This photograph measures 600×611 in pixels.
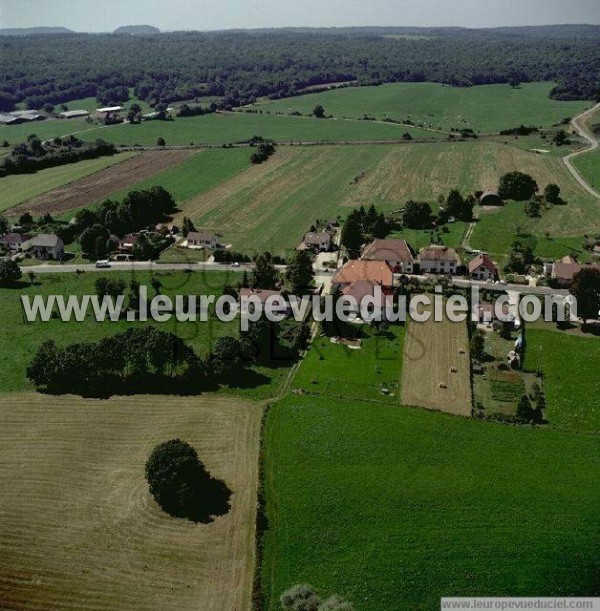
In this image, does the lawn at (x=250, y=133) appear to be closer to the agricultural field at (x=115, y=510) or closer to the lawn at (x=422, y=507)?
the agricultural field at (x=115, y=510)

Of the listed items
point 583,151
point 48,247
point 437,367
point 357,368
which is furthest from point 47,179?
point 583,151

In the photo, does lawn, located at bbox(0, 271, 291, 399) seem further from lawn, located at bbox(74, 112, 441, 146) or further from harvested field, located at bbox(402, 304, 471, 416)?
lawn, located at bbox(74, 112, 441, 146)

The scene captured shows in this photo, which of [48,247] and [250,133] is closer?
[48,247]

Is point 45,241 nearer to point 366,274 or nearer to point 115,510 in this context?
point 366,274

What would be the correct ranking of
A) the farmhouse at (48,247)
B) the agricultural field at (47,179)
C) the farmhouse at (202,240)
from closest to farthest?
the farmhouse at (48,247)
the farmhouse at (202,240)
the agricultural field at (47,179)

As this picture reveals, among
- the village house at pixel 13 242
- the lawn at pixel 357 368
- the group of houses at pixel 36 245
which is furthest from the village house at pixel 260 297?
the village house at pixel 13 242

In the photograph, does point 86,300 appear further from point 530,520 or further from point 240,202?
point 530,520
